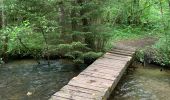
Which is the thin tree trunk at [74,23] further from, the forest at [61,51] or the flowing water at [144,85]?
the flowing water at [144,85]

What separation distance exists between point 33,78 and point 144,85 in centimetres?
409

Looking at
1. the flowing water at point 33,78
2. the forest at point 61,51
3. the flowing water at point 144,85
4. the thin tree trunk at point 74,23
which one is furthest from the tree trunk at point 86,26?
the flowing water at point 144,85

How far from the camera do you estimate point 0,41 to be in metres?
13.1

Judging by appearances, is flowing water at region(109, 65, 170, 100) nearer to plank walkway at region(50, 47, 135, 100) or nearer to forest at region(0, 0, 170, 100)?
forest at region(0, 0, 170, 100)

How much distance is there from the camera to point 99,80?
8.95 metres

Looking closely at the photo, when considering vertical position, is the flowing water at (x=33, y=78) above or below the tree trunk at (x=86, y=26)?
below

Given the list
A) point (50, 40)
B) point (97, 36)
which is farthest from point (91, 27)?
point (50, 40)

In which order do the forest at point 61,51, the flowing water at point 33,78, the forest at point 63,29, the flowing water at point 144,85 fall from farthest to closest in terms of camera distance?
the forest at point 63,29 → the forest at point 61,51 → the flowing water at point 33,78 → the flowing water at point 144,85

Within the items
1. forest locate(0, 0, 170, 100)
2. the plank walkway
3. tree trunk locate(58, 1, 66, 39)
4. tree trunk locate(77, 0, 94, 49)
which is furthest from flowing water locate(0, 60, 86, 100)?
tree trunk locate(58, 1, 66, 39)

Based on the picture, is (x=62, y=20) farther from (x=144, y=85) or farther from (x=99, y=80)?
(x=144, y=85)

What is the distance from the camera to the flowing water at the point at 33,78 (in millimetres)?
9688

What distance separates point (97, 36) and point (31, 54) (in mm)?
3384

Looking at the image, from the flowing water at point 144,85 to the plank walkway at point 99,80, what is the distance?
64 cm

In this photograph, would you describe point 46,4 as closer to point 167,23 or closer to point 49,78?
point 49,78
